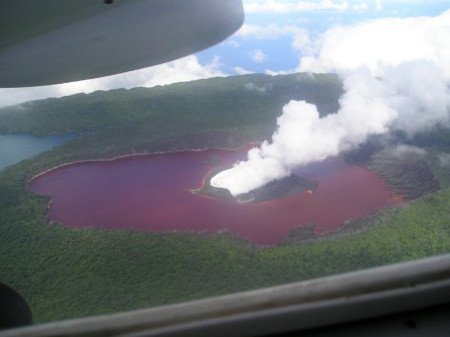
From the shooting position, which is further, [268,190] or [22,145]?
[22,145]

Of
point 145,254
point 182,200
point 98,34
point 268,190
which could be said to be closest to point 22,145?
point 182,200

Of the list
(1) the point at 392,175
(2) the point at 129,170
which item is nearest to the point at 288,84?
(1) the point at 392,175

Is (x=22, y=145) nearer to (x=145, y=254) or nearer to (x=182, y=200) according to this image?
(x=182, y=200)

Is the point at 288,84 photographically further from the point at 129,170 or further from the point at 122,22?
the point at 122,22

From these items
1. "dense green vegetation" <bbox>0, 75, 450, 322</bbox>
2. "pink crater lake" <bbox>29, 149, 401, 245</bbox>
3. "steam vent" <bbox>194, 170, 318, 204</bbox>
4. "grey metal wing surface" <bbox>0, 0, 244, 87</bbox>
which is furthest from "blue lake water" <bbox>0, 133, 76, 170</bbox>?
"grey metal wing surface" <bbox>0, 0, 244, 87</bbox>

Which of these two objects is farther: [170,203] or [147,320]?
[170,203]

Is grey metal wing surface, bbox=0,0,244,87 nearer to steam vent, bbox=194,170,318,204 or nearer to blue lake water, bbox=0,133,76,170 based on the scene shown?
steam vent, bbox=194,170,318,204
